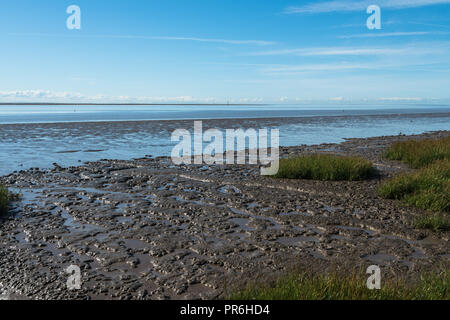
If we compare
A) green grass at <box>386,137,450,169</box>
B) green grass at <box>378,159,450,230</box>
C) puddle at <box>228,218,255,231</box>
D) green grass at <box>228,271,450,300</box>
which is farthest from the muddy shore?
green grass at <box>386,137,450,169</box>

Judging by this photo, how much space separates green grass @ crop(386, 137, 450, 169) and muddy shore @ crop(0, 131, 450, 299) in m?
3.85

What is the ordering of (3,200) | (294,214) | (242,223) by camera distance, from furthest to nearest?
(294,214) < (3,200) < (242,223)

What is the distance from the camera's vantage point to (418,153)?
51.3ft

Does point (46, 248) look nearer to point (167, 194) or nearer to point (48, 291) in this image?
point (48, 291)

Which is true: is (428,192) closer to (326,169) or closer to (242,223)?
(326,169)

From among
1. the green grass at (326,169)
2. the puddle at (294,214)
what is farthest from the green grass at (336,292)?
the green grass at (326,169)

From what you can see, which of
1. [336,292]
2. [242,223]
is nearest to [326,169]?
[242,223]

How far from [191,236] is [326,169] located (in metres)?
6.85

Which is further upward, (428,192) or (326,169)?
(326,169)

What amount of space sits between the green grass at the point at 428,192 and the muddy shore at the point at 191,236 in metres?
0.35

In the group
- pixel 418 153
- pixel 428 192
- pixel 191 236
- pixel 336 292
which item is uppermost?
pixel 418 153

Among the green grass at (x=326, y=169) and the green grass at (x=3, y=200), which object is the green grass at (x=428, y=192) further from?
the green grass at (x=3, y=200)

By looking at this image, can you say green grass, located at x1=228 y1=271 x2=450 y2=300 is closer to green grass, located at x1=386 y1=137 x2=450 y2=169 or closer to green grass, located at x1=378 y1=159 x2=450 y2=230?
green grass, located at x1=378 y1=159 x2=450 y2=230
